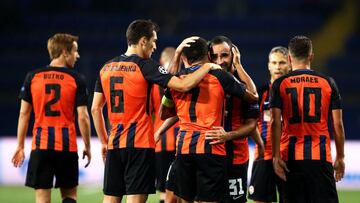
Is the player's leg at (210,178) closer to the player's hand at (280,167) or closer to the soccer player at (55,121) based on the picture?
the player's hand at (280,167)

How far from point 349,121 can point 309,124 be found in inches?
438

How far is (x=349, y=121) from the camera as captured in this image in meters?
17.0

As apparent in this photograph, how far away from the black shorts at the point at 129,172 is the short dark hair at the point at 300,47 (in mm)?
1527

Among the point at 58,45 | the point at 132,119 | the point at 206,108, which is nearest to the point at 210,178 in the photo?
the point at 206,108

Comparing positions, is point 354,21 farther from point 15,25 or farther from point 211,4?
point 15,25

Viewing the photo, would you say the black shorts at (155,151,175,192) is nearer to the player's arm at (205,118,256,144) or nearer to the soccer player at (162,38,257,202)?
the player's arm at (205,118,256,144)

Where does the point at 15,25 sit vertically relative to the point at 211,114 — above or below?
above

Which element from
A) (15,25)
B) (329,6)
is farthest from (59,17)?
(329,6)

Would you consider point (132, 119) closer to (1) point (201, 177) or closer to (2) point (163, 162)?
(1) point (201, 177)

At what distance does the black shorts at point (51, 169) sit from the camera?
711 centimetres

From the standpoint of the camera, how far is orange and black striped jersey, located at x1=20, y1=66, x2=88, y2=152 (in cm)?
715

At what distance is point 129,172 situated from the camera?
615 cm

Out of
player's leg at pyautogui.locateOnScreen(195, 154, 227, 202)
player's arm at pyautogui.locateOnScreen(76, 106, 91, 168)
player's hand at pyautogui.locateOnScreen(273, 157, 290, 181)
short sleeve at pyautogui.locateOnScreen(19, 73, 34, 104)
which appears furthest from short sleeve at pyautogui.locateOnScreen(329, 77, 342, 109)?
short sleeve at pyautogui.locateOnScreen(19, 73, 34, 104)

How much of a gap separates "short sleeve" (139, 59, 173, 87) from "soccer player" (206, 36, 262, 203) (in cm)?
55
